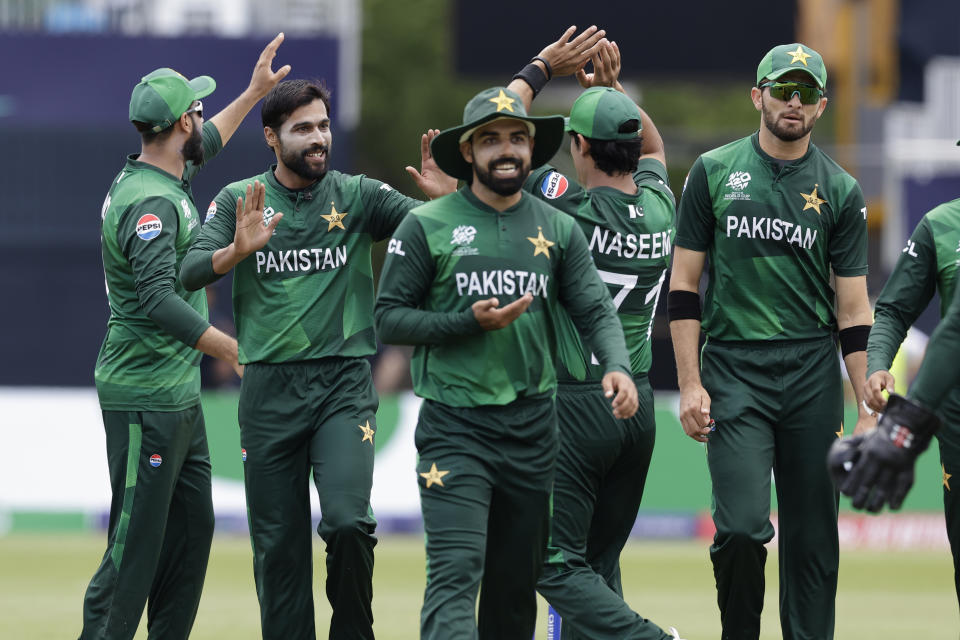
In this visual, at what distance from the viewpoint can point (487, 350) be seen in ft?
21.0

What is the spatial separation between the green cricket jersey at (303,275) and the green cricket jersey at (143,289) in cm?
29

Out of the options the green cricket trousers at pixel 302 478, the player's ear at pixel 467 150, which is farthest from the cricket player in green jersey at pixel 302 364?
the player's ear at pixel 467 150

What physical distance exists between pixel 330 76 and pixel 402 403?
6097 millimetres

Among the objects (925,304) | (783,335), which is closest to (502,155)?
(783,335)

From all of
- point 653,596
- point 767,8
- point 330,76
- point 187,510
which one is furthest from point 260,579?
point 767,8

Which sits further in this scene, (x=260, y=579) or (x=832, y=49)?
(x=832, y=49)

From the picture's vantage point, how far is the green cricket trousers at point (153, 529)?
7441 mm

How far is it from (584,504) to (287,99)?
2.27 metres

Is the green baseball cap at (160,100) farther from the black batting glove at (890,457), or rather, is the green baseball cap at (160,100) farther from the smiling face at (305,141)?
the black batting glove at (890,457)

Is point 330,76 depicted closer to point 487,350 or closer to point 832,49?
point 832,49

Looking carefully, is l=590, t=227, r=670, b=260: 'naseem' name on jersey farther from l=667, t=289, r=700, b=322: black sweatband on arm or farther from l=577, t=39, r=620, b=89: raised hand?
l=577, t=39, r=620, b=89: raised hand

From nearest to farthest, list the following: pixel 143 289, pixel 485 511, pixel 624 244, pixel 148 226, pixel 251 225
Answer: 1. pixel 485 511
2. pixel 251 225
3. pixel 624 244
4. pixel 143 289
5. pixel 148 226

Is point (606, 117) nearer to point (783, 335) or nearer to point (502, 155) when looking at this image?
point (502, 155)

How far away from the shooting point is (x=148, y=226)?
7.44 metres
